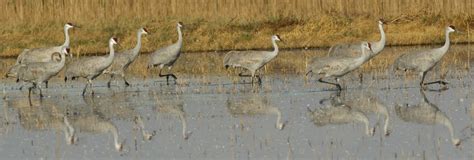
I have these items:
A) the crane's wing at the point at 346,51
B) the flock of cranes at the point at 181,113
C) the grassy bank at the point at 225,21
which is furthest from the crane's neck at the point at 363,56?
the grassy bank at the point at 225,21

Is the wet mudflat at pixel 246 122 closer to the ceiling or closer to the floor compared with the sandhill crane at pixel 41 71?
closer to the floor

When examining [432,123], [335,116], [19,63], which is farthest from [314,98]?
[19,63]

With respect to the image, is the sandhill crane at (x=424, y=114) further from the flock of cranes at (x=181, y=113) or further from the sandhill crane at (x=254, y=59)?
the sandhill crane at (x=254, y=59)

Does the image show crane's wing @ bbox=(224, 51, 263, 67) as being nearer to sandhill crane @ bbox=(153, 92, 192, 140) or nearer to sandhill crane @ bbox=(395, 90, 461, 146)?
sandhill crane @ bbox=(153, 92, 192, 140)

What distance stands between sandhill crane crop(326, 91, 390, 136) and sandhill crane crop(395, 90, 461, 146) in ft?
0.50

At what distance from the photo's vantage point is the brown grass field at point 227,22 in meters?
24.5

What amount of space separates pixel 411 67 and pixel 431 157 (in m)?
6.20

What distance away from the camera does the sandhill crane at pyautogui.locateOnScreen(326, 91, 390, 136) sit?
466 inches

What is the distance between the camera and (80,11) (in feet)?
87.5

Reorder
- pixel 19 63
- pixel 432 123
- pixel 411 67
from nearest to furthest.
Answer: pixel 432 123 → pixel 411 67 → pixel 19 63

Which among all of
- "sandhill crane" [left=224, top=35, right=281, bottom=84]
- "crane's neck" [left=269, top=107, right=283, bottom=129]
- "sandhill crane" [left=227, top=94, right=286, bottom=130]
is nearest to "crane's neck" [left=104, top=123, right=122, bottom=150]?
"sandhill crane" [left=227, top=94, right=286, bottom=130]

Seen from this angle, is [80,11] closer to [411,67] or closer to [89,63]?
[89,63]

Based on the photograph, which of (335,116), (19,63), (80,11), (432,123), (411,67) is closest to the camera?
(432,123)

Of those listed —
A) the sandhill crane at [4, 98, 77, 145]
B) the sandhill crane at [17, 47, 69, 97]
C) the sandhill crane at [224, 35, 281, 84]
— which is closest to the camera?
the sandhill crane at [4, 98, 77, 145]
